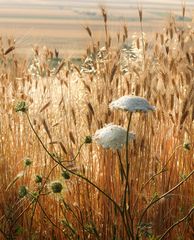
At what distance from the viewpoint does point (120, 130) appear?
8.79ft

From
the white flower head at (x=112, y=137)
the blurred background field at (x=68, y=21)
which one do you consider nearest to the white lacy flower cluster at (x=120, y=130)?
the white flower head at (x=112, y=137)

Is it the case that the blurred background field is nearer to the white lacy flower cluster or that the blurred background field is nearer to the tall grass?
the tall grass

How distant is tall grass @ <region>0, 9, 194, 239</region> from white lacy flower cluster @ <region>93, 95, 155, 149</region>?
0.49m

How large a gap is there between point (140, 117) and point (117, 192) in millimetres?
365

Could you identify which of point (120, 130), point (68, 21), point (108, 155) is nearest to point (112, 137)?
point (120, 130)

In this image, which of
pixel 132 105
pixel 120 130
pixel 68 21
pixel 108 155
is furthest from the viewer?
pixel 68 21

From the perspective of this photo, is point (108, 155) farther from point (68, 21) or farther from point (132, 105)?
point (68, 21)

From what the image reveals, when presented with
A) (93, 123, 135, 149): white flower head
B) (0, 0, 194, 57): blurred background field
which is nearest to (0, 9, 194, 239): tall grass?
(0, 0, 194, 57): blurred background field

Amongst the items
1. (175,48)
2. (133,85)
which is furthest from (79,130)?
(175,48)

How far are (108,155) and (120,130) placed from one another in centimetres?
61

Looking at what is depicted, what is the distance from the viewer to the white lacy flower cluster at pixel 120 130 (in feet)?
8.36

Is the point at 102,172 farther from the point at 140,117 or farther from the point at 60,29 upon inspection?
the point at 60,29

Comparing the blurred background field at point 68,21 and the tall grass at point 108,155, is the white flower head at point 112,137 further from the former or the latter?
the blurred background field at point 68,21

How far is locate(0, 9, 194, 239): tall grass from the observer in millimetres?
3219
